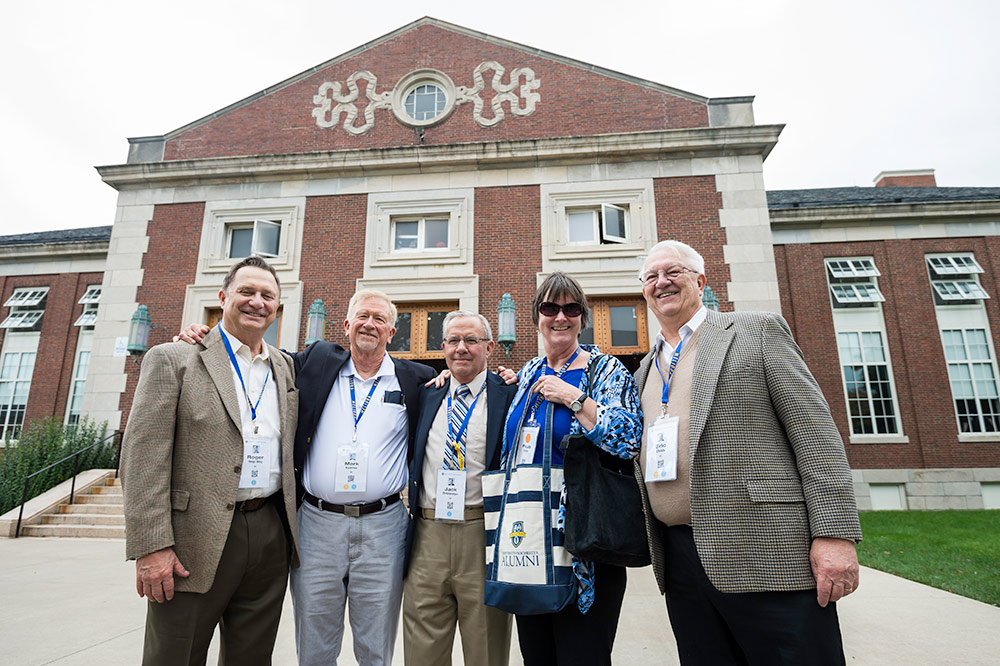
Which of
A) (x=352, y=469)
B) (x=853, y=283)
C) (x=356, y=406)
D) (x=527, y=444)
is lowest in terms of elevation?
(x=352, y=469)

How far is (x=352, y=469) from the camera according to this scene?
2.77 meters

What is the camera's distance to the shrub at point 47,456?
1034 centimetres

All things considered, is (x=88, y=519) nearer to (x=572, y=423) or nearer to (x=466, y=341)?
(x=466, y=341)

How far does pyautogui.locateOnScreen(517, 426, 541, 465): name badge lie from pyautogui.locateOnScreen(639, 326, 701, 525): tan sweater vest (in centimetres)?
48

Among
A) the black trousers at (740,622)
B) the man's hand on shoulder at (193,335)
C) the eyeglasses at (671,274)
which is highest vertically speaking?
the eyeglasses at (671,274)

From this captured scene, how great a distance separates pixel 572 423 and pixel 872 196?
18870 mm

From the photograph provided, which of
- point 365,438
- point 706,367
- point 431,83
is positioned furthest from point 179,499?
point 431,83

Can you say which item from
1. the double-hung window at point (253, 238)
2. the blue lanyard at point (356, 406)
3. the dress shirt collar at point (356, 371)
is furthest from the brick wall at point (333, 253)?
the blue lanyard at point (356, 406)

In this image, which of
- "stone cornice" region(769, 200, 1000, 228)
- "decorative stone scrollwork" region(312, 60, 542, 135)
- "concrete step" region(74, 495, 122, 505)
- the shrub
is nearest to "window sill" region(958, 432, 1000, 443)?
"stone cornice" region(769, 200, 1000, 228)

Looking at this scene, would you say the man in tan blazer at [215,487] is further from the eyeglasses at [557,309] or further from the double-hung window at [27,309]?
the double-hung window at [27,309]

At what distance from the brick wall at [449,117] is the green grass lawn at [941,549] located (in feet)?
31.4

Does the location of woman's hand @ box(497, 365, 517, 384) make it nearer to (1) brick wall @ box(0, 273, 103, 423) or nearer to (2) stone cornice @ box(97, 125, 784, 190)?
(2) stone cornice @ box(97, 125, 784, 190)

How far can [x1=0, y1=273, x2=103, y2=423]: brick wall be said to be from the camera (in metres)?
17.3

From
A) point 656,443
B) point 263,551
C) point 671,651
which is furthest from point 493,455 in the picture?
point 671,651
